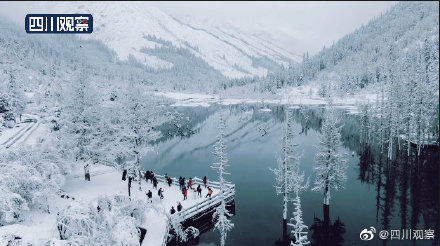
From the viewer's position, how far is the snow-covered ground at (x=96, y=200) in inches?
758

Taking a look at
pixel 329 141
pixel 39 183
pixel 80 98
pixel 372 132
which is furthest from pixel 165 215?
pixel 372 132

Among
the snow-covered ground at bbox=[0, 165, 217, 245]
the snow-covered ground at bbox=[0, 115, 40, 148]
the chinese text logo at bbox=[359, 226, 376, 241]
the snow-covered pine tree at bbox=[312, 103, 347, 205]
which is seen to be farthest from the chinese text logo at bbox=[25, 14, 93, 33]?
the chinese text logo at bbox=[359, 226, 376, 241]

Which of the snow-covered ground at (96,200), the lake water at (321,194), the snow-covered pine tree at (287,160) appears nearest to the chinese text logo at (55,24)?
the snow-covered ground at (96,200)

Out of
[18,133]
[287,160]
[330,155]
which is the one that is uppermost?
[18,133]

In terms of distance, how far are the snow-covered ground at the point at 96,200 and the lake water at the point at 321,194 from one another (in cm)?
505

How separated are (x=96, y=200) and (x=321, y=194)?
89.7 feet

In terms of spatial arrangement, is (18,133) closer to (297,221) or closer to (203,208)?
(203,208)

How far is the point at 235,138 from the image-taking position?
82125 mm

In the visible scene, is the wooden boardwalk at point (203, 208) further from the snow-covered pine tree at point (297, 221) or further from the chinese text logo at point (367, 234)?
the chinese text logo at point (367, 234)

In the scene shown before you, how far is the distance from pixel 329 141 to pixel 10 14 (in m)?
116

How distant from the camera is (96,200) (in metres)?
27.1

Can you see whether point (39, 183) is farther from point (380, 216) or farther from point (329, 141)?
point (380, 216)

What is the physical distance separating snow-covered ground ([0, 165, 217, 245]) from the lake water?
16.6ft

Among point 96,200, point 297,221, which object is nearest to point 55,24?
point 96,200
